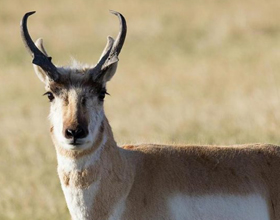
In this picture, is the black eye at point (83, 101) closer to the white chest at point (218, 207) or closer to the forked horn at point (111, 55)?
the forked horn at point (111, 55)

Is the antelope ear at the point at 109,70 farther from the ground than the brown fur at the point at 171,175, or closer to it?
farther from the ground

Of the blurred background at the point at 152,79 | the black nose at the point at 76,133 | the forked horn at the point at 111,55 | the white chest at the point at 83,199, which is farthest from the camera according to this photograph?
the blurred background at the point at 152,79

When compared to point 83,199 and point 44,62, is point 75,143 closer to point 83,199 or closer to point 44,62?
point 83,199

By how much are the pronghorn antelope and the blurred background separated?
11.8 ft

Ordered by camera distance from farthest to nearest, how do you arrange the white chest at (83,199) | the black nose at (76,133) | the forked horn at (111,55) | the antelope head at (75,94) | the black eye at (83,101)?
the forked horn at (111,55)
the white chest at (83,199)
the black eye at (83,101)
the antelope head at (75,94)
the black nose at (76,133)

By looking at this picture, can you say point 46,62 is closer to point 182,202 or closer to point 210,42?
point 182,202

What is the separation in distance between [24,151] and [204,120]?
11.8 feet

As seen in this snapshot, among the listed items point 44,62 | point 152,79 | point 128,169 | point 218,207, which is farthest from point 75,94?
point 152,79

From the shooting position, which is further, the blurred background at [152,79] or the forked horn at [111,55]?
the blurred background at [152,79]

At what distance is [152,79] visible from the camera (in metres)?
25.9

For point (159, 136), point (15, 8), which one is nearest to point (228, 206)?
point (159, 136)

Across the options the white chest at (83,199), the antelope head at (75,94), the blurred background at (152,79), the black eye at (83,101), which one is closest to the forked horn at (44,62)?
the antelope head at (75,94)

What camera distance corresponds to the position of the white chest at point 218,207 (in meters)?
8.80

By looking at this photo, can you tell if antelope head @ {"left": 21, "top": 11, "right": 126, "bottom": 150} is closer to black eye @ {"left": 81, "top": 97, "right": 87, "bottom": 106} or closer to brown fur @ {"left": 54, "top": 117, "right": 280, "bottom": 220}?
black eye @ {"left": 81, "top": 97, "right": 87, "bottom": 106}
